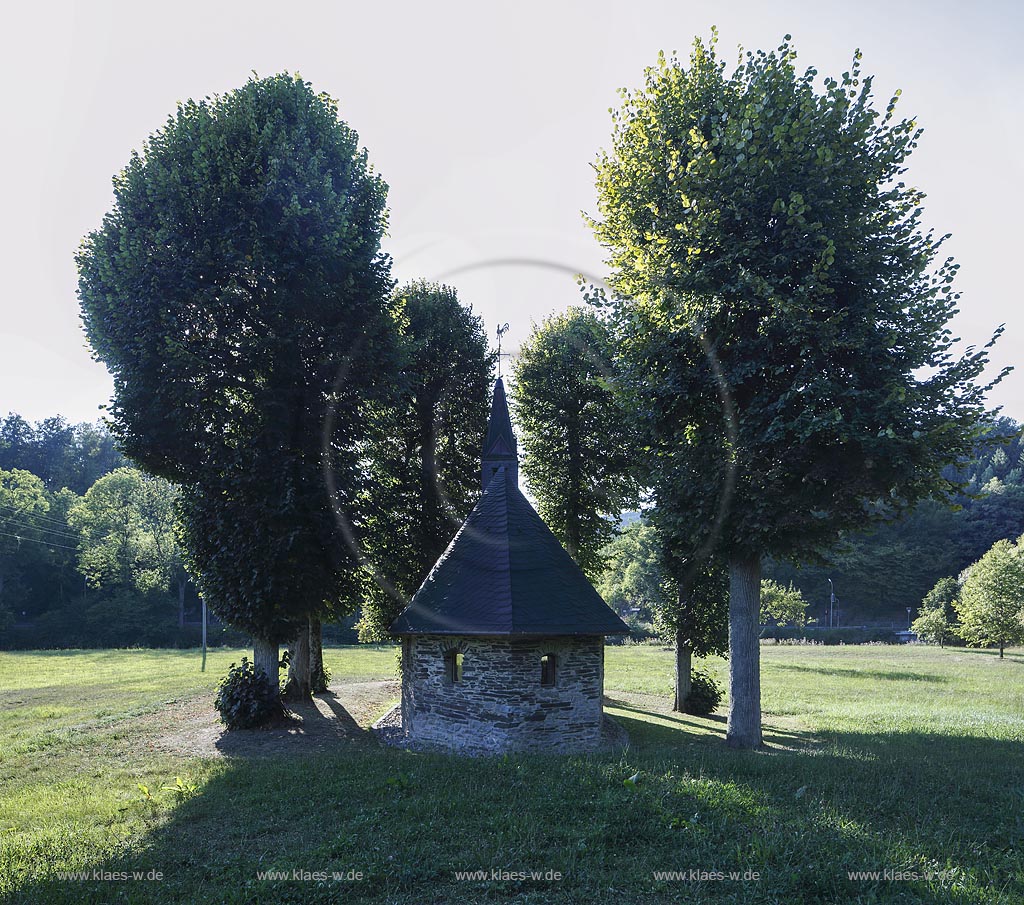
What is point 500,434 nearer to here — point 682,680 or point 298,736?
point 298,736

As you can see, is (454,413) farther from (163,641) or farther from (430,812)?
(163,641)

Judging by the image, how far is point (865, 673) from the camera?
38.9 m

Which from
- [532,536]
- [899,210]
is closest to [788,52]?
[899,210]

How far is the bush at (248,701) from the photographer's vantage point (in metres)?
17.7

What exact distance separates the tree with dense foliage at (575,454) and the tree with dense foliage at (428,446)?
108 inches

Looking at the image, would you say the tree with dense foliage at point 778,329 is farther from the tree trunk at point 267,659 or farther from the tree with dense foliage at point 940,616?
the tree with dense foliage at point 940,616

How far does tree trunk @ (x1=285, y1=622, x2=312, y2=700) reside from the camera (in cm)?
2216

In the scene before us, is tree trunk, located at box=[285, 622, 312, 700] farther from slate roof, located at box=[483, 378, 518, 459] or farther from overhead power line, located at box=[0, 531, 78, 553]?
overhead power line, located at box=[0, 531, 78, 553]

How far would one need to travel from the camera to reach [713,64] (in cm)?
1548

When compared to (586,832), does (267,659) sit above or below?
below

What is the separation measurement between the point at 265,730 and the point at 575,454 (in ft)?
51.6

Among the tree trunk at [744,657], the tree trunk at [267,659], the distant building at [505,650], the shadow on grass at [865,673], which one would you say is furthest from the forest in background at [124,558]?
the tree trunk at [267,659]

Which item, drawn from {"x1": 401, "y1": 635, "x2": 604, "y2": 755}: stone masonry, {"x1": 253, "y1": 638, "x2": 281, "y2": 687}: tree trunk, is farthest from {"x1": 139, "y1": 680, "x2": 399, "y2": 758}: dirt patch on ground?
{"x1": 401, "y1": 635, "x2": 604, "y2": 755}: stone masonry

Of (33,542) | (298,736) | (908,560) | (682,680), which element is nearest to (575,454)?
(682,680)
